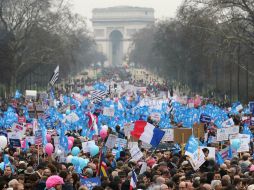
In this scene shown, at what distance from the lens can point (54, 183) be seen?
13969 mm

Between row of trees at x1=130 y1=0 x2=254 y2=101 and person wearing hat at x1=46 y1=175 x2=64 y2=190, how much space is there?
32.9 m

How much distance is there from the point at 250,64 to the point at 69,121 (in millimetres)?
41198

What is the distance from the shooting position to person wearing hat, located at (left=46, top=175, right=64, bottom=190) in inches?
548

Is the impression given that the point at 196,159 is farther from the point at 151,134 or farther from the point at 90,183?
the point at 90,183

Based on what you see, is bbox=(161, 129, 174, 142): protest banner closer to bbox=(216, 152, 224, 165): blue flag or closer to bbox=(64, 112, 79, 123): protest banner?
bbox=(216, 152, 224, 165): blue flag

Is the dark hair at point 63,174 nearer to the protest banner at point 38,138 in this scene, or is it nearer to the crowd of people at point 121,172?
the crowd of people at point 121,172

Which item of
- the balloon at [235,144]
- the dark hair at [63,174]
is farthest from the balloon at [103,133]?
the dark hair at [63,174]

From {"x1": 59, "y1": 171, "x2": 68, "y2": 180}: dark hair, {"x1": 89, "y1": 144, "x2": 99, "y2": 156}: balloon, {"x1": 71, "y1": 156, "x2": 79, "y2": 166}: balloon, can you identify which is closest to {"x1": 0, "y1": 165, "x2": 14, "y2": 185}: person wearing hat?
{"x1": 59, "y1": 171, "x2": 68, "y2": 180}: dark hair

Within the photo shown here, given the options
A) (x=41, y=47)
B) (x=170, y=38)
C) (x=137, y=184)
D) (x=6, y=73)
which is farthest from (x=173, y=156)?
(x=170, y=38)

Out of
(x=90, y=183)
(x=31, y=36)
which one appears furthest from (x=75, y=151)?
(x=31, y=36)

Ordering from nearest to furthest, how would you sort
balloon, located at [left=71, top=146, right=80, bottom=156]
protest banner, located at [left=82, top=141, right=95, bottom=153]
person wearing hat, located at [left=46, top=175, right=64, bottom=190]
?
person wearing hat, located at [left=46, top=175, right=64, bottom=190] < balloon, located at [left=71, top=146, right=80, bottom=156] < protest banner, located at [left=82, top=141, right=95, bottom=153]

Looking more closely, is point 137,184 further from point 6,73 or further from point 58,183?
point 6,73

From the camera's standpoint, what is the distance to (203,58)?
7488 cm

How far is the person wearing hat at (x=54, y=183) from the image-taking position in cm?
1392
